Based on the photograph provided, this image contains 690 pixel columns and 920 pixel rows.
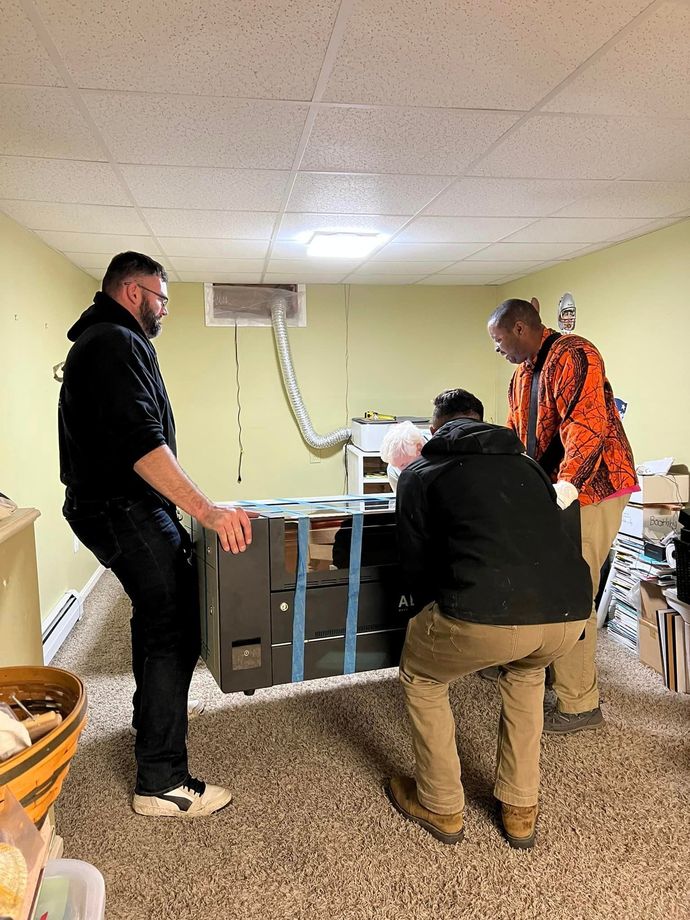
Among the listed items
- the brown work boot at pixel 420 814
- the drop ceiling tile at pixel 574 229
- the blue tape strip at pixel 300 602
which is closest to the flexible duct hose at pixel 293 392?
the drop ceiling tile at pixel 574 229

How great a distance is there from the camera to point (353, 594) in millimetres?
1953

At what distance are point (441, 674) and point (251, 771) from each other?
0.86 metres

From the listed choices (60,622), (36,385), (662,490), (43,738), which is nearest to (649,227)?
(662,490)

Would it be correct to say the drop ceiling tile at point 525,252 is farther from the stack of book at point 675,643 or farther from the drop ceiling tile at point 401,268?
the stack of book at point 675,643

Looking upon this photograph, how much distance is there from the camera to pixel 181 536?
76.5 inches

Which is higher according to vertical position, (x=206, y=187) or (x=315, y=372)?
(x=206, y=187)

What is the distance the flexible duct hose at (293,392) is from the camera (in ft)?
16.5

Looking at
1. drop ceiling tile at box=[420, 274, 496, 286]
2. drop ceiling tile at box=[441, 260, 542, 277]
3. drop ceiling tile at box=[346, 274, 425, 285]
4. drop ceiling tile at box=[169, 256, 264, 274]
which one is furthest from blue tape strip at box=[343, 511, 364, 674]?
drop ceiling tile at box=[420, 274, 496, 286]

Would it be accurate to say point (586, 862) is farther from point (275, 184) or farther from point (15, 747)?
point (275, 184)

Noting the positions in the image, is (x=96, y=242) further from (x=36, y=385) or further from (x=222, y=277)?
(x=222, y=277)

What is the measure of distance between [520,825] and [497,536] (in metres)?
0.85

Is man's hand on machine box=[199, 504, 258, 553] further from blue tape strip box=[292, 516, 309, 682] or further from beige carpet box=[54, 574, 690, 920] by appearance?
beige carpet box=[54, 574, 690, 920]

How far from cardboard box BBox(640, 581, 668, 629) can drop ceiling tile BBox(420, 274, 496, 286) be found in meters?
2.86

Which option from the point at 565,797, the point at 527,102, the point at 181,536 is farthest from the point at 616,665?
the point at 527,102
